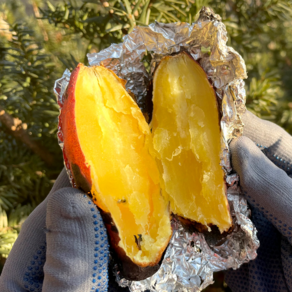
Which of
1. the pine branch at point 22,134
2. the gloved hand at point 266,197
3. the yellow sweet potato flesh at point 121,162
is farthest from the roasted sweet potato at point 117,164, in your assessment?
the pine branch at point 22,134

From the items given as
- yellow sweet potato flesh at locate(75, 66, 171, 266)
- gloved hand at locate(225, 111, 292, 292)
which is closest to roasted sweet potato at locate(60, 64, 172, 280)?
yellow sweet potato flesh at locate(75, 66, 171, 266)

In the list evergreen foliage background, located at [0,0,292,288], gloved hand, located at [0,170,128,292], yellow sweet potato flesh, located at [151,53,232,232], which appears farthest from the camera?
evergreen foliage background, located at [0,0,292,288]

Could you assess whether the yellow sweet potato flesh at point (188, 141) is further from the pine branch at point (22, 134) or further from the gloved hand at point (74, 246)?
the pine branch at point (22, 134)

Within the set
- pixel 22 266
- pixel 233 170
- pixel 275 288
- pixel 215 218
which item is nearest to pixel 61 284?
pixel 22 266

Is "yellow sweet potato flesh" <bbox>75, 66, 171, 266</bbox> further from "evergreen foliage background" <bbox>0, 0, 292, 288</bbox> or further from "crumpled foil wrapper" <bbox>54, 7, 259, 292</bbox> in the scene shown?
"evergreen foliage background" <bbox>0, 0, 292, 288</bbox>

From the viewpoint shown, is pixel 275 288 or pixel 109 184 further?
pixel 275 288

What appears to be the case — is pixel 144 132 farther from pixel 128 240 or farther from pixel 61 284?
pixel 61 284
